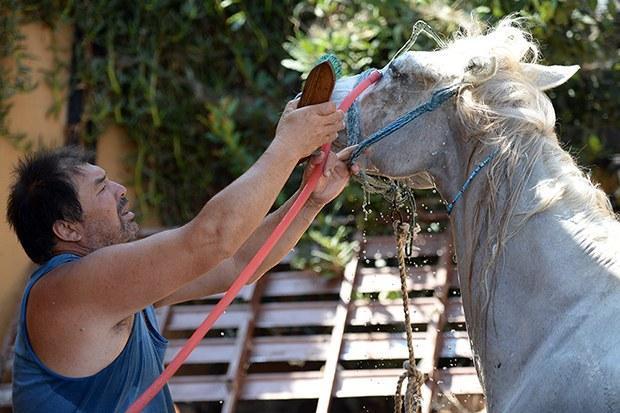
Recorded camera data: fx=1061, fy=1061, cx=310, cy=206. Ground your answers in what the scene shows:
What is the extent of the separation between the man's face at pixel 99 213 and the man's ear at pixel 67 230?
0.02 meters

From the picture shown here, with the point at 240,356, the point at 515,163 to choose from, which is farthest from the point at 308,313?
the point at 515,163

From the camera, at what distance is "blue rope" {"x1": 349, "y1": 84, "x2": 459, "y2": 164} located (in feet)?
8.41

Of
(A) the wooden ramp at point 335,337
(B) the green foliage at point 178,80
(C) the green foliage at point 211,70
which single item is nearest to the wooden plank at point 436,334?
(A) the wooden ramp at point 335,337

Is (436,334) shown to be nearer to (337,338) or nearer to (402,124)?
(337,338)

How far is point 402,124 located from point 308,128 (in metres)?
0.24

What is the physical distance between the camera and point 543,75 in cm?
258

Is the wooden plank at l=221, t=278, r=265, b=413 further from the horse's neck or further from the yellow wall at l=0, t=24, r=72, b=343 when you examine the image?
the horse's neck

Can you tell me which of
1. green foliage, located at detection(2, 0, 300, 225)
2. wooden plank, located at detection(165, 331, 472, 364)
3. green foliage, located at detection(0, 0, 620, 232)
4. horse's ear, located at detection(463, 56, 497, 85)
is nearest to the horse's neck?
horse's ear, located at detection(463, 56, 497, 85)

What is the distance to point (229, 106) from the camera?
5531mm

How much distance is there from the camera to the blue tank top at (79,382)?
8.43 ft

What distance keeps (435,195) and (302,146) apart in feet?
8.69

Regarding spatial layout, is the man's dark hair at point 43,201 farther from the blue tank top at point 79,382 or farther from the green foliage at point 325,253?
the green foliage at point 325,253

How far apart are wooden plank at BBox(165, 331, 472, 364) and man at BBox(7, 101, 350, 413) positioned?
1.71 m

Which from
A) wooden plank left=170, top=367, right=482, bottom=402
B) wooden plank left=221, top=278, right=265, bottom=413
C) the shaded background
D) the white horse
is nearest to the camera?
the white horse
